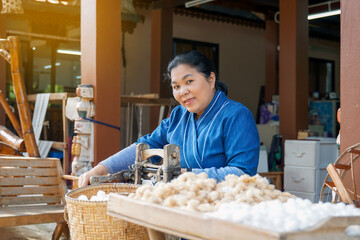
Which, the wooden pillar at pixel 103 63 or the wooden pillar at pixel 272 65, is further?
the wooden pillar at pixel 272 65

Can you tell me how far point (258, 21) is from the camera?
11.5 m

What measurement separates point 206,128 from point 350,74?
42.5 inches

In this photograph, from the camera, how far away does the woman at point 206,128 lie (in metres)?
2.12

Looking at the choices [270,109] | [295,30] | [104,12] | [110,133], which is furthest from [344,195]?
[270,109]

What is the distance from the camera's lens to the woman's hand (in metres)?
2.25

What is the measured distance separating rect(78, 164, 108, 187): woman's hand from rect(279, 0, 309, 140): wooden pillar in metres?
4.83

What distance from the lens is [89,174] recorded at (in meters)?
2.29

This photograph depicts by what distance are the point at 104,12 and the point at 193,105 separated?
2.30m

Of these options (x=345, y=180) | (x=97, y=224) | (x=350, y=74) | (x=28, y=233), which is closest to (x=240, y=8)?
(x=28, y=233)

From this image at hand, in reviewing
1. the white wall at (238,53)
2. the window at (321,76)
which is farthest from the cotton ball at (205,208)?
the window at (321,76)

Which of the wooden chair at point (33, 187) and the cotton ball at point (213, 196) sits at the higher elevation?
the cotton ball at point (213, 196)

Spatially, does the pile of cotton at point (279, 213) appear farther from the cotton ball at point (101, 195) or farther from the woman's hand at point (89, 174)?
the woman's hand at point (89, 174)

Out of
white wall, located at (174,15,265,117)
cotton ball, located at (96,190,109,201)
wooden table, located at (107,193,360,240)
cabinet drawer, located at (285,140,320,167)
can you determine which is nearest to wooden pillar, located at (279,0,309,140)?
cabinet drawer, located at (285,140,320,167)

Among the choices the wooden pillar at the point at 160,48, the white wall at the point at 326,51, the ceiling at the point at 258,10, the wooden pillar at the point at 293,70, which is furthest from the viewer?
the white wall at the point at 326,51
